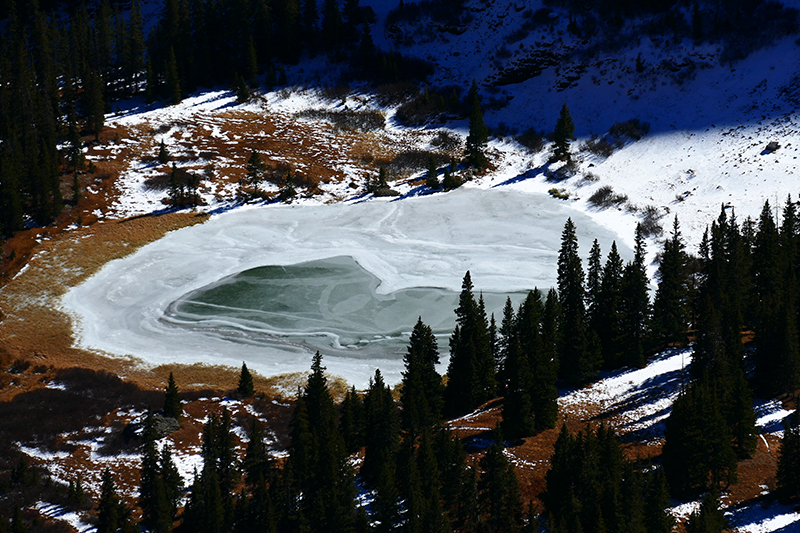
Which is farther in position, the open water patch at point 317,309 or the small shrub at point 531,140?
the small shrub at point 531,140

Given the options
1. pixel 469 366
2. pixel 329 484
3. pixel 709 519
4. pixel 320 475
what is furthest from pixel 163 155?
pixel 709 519

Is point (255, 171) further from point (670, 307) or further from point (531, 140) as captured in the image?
point (670, 307)

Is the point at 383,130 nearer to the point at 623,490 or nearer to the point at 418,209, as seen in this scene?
the point at 418,209

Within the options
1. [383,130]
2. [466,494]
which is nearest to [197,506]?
[466,494]

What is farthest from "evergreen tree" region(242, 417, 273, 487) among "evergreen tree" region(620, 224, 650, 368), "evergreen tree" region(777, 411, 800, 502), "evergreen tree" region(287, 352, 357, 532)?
"evergreen tree" region(620, 224, 650, 368)

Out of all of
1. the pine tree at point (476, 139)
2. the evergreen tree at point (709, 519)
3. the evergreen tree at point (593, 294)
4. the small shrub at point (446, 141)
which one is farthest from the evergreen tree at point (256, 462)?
the small shrub at point (446, 141)

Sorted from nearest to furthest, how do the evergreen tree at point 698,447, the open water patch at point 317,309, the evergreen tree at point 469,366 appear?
the evergreen tree at point 698,447, the evergreen tree at point 469,366, the open water patch at point 317,309

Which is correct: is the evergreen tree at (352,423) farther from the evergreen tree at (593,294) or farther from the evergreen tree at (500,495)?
the evergreen tree at (593,294)
